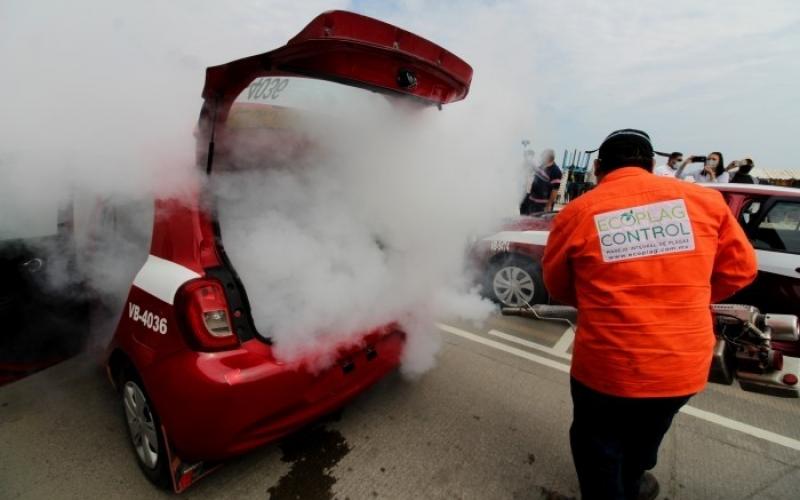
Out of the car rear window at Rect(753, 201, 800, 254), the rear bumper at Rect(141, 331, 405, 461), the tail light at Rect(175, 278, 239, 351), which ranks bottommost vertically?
the rear bumper at Rect(141, 331, 405, 461)

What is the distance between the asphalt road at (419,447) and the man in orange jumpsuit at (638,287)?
2.50ft

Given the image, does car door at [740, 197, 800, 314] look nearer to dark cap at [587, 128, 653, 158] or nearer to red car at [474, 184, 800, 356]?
red car at [474, 184, 800, 356]

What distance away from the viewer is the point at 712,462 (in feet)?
7.84

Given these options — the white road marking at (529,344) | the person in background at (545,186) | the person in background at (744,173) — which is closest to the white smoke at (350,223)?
the white road marking at (529,344)

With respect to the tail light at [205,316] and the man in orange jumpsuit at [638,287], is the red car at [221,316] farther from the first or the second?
the man in orange jumpsuit at [638,287]

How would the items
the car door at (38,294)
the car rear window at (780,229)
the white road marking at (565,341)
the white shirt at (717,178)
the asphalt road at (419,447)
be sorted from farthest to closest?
the white shirt at (717,178), the white road marking at (565,341), the car rear window at (780,229), the car door at (38,294), the asphalt road at (419,447)

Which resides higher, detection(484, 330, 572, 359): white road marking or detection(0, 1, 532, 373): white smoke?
detection(0, 1, 532, 373): white smoke

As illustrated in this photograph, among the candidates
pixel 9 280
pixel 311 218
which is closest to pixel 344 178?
pixel 311 218

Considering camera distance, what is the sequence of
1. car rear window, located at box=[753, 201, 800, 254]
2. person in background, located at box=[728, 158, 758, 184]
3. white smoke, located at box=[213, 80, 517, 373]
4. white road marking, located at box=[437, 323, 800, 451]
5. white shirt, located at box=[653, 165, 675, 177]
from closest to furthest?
white smoke, located at box=[213, 80, 517, 373], white road marking, located at box=[437, 323, 800, 451], car rear window, located at box=[753, 201, 800, 254], white shirt, located at box=[653, 165, 675, 177], person in background, located at box=[728, 158, 758, 184]

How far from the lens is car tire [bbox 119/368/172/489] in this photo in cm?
193

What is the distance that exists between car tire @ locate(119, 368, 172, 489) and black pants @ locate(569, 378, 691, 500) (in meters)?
1.88

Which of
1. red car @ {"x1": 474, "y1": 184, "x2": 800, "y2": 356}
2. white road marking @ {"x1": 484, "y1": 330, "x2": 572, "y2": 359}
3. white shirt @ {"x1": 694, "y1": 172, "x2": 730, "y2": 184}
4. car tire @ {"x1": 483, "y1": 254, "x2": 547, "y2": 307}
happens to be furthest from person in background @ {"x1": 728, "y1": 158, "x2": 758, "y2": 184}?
white road marking @ {"x1": 484, "y1": 330, "x2": 572, "y2": 359}

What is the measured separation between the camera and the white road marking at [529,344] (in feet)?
12.1

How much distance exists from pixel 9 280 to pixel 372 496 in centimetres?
242
